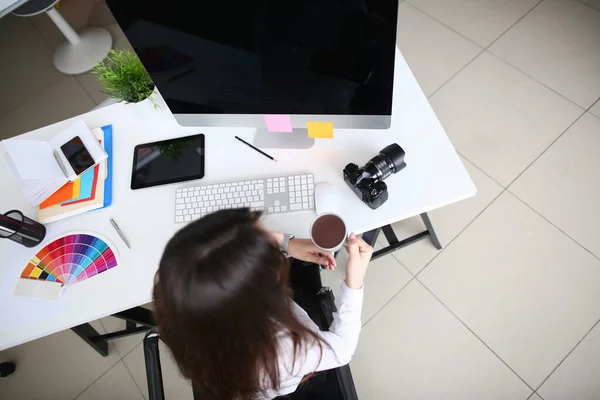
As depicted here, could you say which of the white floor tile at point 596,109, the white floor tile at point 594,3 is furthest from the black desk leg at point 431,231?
the white floor tile at point 594,3

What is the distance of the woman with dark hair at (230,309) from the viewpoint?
707 millimetres

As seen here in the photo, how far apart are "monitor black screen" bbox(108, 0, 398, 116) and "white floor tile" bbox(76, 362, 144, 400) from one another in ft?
4.03

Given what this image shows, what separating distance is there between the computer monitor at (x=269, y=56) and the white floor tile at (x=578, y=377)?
1.22 meters

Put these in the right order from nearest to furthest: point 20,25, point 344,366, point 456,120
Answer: point 344,366 → point 456,120 → point 20,25

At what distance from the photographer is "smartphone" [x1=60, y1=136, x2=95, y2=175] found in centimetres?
116

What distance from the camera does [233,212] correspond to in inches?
31.0

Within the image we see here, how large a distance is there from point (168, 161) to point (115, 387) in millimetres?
1080

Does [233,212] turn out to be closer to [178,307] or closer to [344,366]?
[178,307]

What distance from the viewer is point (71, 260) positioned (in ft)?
3.48

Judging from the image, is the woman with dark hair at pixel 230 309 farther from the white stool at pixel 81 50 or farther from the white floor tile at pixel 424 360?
the white stool at pixel 81 50

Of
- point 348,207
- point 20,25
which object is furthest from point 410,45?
point 20,25

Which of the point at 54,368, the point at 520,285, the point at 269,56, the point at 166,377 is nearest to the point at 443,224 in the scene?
the point at 520,285

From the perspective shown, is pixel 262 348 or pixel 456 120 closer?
pixel 262 348

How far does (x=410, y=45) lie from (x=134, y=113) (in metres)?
1.59
